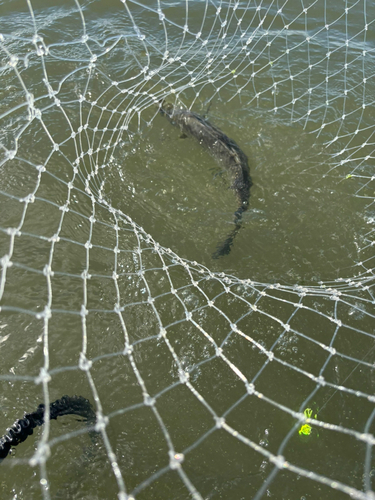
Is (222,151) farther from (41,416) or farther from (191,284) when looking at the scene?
(41,416)

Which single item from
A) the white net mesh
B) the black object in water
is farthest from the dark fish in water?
the black object in water

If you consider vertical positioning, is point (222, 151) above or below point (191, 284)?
above

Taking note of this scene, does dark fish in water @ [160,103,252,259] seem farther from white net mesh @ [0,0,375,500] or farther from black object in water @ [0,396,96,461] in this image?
black object in water @ [0,396,96,461]

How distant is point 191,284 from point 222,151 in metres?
2.08

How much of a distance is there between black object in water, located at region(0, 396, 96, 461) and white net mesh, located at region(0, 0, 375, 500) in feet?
0.43

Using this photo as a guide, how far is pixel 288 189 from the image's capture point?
15.9 feet

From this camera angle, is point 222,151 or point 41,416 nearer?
point 41,416

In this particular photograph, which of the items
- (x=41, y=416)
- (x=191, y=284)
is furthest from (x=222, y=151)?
(x=41, y=416)

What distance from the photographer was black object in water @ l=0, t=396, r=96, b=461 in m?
2.64

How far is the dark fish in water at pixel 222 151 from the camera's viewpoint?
14.8ft

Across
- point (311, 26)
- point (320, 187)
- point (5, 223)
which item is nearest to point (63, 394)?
point (5, 223)

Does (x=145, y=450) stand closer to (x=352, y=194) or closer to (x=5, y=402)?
(x=5, y=402)

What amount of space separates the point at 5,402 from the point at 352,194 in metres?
→ 4.23

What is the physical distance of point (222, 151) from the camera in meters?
5.09
